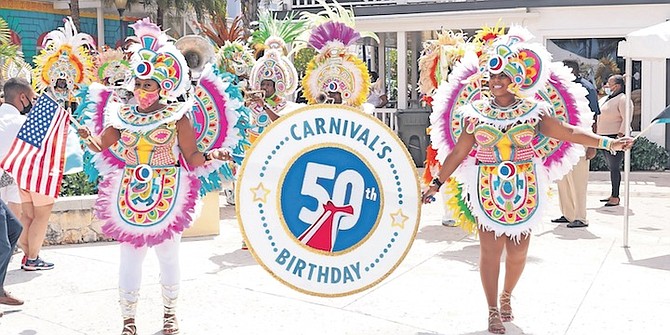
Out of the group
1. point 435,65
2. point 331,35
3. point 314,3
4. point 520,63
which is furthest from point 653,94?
→ point 520,63

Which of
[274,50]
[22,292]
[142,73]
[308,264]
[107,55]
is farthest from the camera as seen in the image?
[107,55]

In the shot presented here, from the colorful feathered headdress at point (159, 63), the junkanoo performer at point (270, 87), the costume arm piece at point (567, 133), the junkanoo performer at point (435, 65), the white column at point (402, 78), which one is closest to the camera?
the colorful feathered headdress at point (159, 63)

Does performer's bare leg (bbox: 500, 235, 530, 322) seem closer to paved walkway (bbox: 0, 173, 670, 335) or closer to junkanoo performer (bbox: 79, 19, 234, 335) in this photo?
paved walkway (bbox: 0, 173, 670, 335)

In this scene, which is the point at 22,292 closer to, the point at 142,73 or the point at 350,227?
the point at 142,73

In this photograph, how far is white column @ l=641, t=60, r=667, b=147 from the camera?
43.6ft

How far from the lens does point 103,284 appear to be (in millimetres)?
5945

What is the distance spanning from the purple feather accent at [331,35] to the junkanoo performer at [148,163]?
3449 millimetres

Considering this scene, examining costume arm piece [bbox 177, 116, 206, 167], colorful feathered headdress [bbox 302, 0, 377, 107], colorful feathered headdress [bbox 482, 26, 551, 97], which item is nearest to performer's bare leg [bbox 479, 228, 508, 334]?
colorful feathered headdress [bbox 482, 26, 551, 97]

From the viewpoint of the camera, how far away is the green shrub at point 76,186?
806 centimetres

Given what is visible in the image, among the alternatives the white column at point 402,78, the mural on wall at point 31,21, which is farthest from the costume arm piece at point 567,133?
the mural on wall at point 31,21

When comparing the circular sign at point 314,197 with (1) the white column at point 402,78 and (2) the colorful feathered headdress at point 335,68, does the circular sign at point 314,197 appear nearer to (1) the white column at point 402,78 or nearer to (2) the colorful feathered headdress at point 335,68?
(2) the colorful feathered headdress at point 335,68

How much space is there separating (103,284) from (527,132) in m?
3.51

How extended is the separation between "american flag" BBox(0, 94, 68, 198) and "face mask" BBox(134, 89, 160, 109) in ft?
2.57

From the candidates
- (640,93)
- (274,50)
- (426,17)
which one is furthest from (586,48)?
(274,50)
